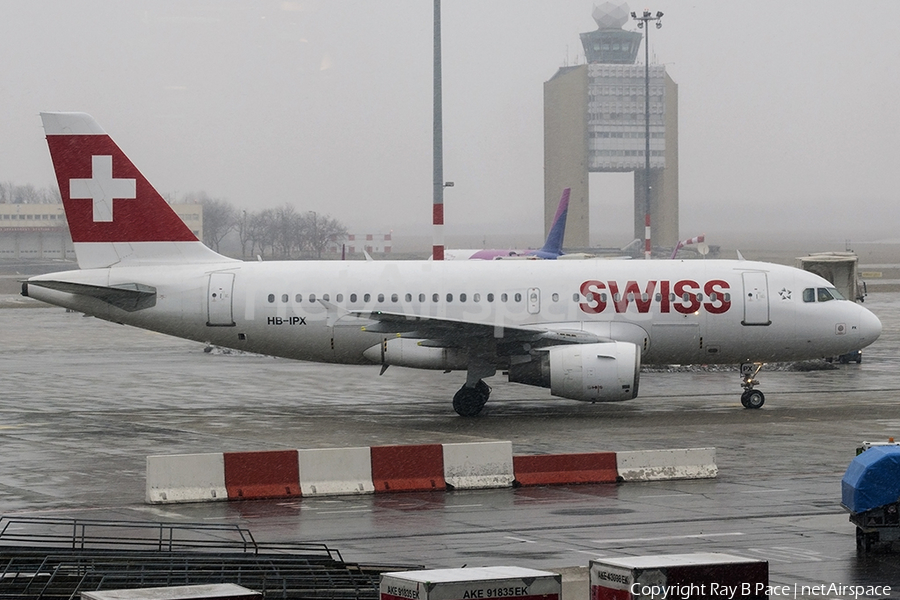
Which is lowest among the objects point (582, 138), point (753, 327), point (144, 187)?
point (753, 327)

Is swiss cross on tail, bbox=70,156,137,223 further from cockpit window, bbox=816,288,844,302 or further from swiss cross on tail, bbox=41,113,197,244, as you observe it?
cockpit window, bbox=816,288,844,302

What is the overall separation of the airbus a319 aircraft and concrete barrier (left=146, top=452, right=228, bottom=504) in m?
9.94

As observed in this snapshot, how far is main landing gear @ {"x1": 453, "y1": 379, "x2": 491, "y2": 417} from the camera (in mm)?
28797

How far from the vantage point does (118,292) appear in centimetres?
2934

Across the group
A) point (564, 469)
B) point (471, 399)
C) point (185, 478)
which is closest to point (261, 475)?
point (185, 478)

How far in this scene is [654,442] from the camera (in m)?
24.5

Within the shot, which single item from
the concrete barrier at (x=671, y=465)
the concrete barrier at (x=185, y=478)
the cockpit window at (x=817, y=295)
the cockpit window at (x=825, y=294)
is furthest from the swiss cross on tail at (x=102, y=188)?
the cockpit window at (x=825, y=294)

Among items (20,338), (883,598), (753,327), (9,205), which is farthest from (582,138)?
(883,598)

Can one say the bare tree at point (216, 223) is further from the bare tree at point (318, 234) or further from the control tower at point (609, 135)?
the control tower at point (609, 135)

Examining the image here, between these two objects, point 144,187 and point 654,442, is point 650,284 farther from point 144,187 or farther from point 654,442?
point 144,187

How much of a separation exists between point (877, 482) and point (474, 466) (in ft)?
23.7

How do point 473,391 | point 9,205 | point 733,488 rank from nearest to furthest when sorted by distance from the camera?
point 733,488 → point 473,391 → point 9,205

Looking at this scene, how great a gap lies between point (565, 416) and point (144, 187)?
12.0 metres

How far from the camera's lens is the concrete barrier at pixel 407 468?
65.3 feet
